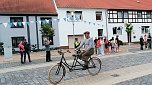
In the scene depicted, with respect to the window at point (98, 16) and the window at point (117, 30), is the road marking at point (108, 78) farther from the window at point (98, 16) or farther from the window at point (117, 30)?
the window at point (117, 30)

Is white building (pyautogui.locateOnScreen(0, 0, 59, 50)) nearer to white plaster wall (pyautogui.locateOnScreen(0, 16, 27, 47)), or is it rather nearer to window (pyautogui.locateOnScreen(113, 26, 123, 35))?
white plaster wall (pyautogui.locateOnScreen(0, 16, 27, 47))

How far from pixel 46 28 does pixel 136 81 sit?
79.4 feet

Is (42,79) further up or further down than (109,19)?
further down

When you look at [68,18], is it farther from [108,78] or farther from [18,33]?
[108,78]

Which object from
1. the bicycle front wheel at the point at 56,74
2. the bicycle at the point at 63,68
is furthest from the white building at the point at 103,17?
the bicycle front wheel at the point at 56,74

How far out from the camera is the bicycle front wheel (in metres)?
9.36

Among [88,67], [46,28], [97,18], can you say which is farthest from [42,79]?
[97,18]

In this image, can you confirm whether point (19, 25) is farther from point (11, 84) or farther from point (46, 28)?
point (11, 84)

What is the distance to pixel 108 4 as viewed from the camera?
133ft

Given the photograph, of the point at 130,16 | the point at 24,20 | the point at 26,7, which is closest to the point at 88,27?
the point at 130,16

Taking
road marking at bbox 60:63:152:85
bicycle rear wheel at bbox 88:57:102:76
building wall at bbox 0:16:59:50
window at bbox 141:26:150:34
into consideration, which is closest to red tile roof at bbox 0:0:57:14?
building wall at bbox 0:16:59:50

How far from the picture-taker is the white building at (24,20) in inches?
1276

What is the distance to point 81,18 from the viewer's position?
1459 inches

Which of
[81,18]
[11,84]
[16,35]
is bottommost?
[11,84]
